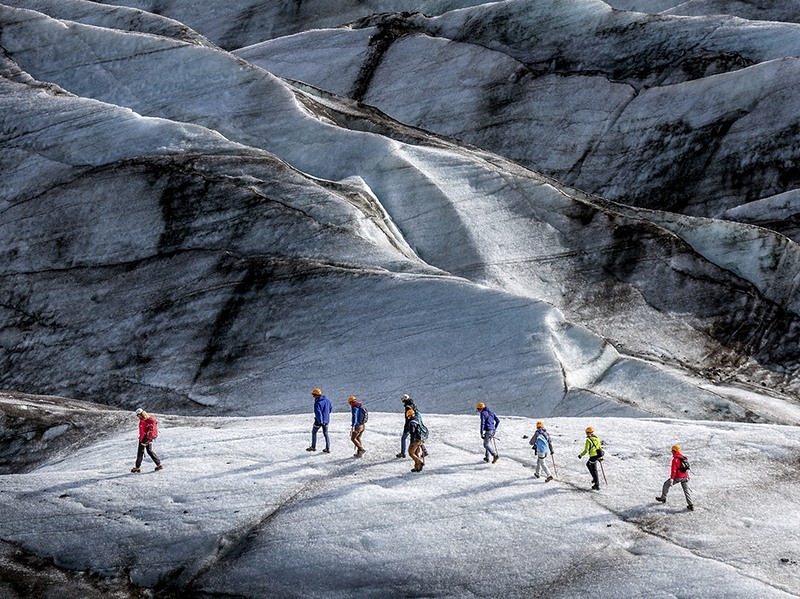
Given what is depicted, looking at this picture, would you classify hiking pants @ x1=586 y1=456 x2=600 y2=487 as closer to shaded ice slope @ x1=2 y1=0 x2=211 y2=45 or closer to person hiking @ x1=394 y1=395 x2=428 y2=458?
person hiking @ x1=394 y1=395 x2=428 y2=458

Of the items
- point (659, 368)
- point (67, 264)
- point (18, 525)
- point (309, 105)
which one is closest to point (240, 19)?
point (309, 105)

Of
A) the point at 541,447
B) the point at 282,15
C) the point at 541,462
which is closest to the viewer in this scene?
the point at 541,447

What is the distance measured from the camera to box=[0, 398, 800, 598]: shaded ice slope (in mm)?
19578

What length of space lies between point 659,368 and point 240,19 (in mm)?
50596

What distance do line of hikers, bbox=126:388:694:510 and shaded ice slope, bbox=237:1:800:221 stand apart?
93.3 feet

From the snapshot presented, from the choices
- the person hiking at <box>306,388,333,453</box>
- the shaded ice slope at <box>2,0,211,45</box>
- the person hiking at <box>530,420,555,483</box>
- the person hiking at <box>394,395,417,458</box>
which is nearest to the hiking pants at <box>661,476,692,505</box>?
the person hiking at <box>530,420,555,483</box>

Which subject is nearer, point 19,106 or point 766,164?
point 19,106

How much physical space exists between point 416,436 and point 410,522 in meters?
2.70

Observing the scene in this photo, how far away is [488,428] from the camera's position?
23.9m

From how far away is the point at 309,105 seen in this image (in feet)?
149

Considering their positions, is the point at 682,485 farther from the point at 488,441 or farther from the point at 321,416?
the point at 321,416

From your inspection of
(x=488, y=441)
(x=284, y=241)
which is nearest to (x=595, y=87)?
(x=284, y=241)

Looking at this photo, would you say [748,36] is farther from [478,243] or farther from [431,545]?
[431,545]

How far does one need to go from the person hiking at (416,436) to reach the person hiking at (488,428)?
144cm
